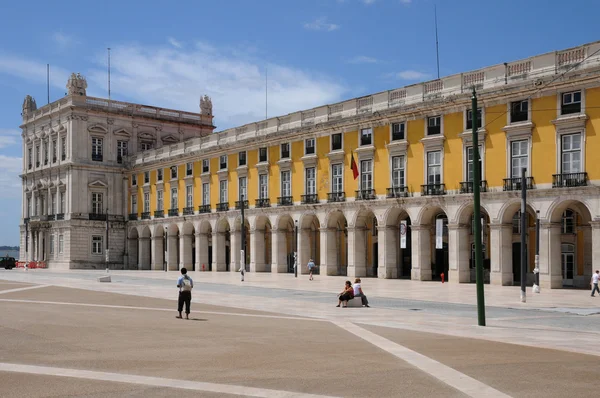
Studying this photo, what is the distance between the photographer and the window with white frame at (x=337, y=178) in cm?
5309

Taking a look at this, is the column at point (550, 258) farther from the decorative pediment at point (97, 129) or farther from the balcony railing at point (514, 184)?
the decorative pediment at point (97, 129)

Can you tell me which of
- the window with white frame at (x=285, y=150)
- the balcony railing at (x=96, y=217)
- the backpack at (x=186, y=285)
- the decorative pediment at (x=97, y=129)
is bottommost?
the backpack at (x=186, y=285)

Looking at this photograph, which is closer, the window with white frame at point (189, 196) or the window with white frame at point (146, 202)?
the window with white frame at point (189, 196)

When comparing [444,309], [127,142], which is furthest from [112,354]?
[127,142]

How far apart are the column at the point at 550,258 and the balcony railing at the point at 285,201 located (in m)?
22.4

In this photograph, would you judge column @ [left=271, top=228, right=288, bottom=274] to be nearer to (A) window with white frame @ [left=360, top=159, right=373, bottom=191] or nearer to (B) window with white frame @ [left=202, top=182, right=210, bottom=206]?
(A) window with white frame @ [left=360, top=159, right=373, bottom=191]

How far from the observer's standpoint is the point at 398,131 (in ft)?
159

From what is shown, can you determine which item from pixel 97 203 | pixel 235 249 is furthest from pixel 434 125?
pixel 97 203

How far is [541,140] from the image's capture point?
4006 cm

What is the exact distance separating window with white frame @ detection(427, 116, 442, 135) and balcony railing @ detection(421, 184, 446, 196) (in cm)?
330

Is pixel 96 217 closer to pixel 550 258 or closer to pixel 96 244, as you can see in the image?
pixel 96 244

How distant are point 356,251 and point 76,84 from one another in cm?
4115

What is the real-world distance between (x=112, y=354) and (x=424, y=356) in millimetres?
5883

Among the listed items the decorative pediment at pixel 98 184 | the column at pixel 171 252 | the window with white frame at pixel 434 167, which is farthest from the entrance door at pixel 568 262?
the decorative pediment at pixel 98 184
